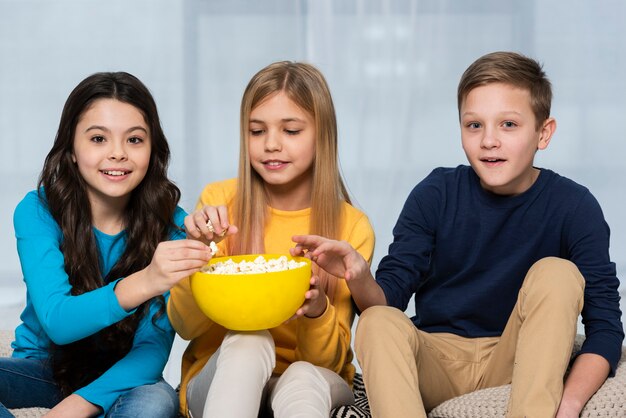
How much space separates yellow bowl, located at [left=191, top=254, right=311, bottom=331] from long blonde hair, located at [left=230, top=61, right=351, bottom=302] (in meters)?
0.32

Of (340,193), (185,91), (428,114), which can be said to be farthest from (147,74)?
(340,193)

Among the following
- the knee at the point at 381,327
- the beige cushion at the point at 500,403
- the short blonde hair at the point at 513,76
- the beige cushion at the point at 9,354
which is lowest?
the beige cushion at the point at 9,354

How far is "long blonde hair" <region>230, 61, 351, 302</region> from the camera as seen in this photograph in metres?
1.94

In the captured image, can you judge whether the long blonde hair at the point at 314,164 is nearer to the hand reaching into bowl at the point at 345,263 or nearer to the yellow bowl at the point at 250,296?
the hand reaching into bowl at the point at 345,263

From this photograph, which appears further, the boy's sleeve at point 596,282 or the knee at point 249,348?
the boy's sleeve at point 596,282

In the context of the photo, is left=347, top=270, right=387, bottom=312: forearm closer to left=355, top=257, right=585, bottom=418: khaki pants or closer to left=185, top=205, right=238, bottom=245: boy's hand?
left=355, top=257, right=585, bottom=418: khaki pants

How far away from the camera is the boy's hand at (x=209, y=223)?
1.71m

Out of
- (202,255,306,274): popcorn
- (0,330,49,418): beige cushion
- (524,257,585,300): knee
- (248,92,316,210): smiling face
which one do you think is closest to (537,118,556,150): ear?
Result: (524,257,585,300): knee

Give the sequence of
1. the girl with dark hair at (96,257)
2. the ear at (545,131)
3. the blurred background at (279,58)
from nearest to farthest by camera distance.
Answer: the girl with dark hair at (96,257)
the ear at (545,131)
the blurred background at (279,58)

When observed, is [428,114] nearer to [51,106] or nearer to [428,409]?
[51,106]

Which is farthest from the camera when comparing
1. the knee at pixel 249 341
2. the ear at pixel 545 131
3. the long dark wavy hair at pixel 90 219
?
the ear at pixel 545 131

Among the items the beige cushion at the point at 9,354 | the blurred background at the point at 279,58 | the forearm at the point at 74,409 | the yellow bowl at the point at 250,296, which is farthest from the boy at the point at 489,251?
the blurred background at the point at 279,58

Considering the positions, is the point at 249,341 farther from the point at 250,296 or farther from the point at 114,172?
the point at 114,172

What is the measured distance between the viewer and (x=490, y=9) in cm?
391
